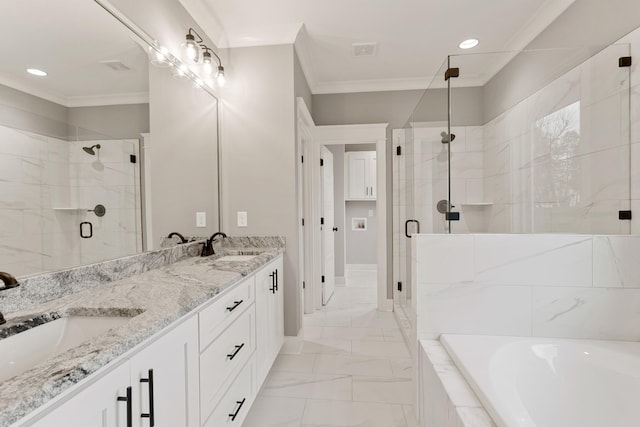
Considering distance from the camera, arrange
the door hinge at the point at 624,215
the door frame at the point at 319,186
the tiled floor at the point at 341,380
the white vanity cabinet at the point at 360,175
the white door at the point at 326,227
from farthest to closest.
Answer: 1. the white vanity cabinet at the point at 360,175
2. the white door at the point at 326,227
3. the door frame at the point at 319,186
4. the tiled floor at the point at 341,380
5. the door hinge at the point at 624,215

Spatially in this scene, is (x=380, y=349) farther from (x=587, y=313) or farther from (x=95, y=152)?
(x=95, y=152)

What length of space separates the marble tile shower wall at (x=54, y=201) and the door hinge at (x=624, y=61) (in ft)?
8.78

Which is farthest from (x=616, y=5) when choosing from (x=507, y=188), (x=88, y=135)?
(x=88, y=135)

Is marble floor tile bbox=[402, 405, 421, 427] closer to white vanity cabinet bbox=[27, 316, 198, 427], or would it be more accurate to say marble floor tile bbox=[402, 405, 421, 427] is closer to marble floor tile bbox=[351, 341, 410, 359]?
marble floor tile bbox=[351, 341, 410, 359]

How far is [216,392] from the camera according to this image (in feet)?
4.00

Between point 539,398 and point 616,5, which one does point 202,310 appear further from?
point 616,5

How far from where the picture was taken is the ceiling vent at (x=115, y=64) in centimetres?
137

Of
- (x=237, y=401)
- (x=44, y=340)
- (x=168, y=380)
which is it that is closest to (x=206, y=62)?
(x=44, y=340)

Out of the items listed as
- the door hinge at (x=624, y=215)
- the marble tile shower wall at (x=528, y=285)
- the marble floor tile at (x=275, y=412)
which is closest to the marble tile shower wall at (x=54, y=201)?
the marble floor tile at (x=275, y=412)

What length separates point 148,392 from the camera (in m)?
0.83

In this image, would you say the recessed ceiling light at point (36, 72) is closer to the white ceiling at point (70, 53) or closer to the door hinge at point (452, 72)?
the white ceiling at point (70, 53)

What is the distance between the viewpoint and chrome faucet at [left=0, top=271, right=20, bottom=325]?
33.0 inches

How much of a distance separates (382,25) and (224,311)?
246 centimetres

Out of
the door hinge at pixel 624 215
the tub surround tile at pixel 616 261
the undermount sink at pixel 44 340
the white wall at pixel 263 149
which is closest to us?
the undermount sink at pixel 44 340
